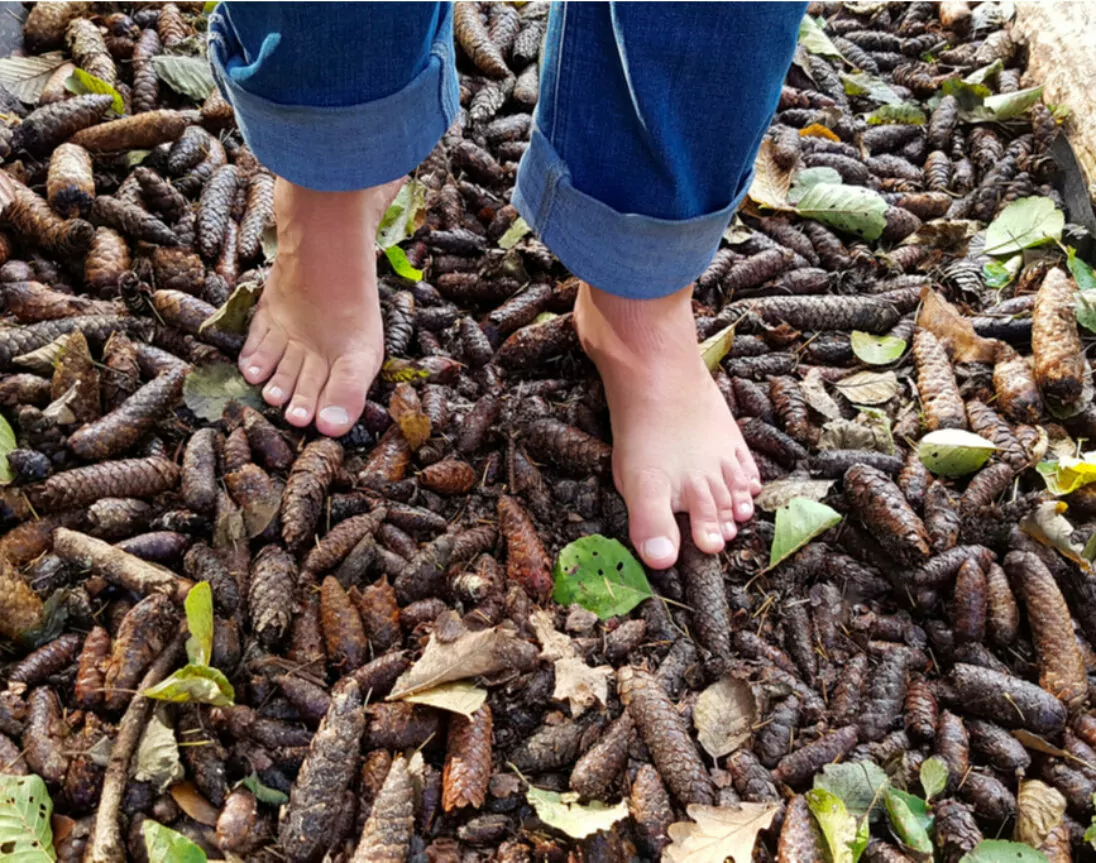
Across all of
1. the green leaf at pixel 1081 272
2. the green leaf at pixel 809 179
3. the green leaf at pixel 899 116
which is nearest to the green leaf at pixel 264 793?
the green leaf at pixel 809 179

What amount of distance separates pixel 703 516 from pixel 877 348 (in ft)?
2.41

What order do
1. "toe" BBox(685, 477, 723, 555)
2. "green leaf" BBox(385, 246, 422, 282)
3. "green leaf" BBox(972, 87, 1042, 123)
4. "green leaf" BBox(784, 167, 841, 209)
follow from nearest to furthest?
"toe" BBox(685, 477, 723, 555) < "green leaf" BBox(385, 246, 422, 282) < "green leaf" BBox(784, 167, 841, 209) < "green leaf" BBox(972, 87, 1042, 123)

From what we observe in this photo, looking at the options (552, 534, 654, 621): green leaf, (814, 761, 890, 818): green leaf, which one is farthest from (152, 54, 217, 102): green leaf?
(814, 761, 890, 818): green leaf

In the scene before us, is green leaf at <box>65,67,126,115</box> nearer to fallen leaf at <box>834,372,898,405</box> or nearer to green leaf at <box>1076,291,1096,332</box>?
fallen leaf at <box>834,372,898,405</box>

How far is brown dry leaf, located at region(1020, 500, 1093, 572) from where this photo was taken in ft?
5.39

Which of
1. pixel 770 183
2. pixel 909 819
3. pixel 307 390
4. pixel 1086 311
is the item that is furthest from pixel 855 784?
pixel 770 183

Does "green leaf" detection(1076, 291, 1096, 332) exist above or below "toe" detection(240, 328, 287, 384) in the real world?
above

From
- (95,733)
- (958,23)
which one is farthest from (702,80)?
A: (958,23)

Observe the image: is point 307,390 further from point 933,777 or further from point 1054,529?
point 1054,529

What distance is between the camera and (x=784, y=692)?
1.47 meters

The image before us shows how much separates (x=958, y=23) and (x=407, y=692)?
3.07 m

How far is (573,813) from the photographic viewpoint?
50.2 inches

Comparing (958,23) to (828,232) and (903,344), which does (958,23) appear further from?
(903,344)

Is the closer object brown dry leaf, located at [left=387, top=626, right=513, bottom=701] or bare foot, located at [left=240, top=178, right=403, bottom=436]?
brown dry leaf, located at [left=387, top=626, right=513, bottom=701]
